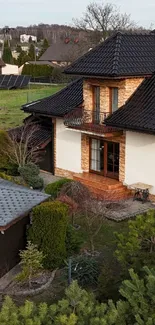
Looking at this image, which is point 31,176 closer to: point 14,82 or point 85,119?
point 85,119

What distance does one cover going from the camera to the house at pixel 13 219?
39.5 ft

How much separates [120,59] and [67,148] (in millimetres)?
4687

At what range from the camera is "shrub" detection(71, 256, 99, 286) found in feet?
39.2

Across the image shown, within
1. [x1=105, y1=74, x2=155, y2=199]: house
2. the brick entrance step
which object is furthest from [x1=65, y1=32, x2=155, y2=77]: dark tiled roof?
the brick entrance step

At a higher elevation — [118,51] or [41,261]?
[118,51]

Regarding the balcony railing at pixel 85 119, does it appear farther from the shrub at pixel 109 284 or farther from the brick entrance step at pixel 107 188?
the shrub at pixel 109 284

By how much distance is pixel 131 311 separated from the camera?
7949 mm

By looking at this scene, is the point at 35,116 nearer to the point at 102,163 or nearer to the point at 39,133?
the point at 39,133

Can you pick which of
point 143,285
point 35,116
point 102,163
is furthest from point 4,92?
point 143,285

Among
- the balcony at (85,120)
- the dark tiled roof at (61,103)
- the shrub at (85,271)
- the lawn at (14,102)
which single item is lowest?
the lawn at (14,102)

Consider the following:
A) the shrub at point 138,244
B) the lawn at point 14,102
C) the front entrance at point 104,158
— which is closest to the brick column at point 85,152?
the front entrance at point 104,158

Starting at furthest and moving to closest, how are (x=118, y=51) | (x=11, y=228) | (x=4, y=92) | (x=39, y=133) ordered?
(x=4, y=92) < (x=39, y=133) < (x=118, y=51) < (x=11, y=228)

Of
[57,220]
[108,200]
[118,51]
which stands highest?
[118,51]

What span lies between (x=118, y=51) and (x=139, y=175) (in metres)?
5.11
